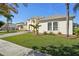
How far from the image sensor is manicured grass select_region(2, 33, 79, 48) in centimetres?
882

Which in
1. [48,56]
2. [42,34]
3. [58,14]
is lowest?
[48,56]

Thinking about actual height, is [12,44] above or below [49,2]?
below

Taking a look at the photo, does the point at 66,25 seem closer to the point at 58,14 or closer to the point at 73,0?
the point at 58,14

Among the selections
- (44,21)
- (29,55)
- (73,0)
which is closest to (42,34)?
(44,21)

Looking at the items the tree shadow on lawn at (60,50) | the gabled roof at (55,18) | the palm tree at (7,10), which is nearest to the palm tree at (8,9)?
the palm tree at (7,10)

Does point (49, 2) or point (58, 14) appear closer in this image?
point (49, 2)

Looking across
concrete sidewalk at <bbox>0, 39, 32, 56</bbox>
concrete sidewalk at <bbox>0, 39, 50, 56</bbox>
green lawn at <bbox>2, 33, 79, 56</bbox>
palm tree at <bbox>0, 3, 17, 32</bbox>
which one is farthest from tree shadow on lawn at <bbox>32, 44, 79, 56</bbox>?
palm tree at <bbox>0, 3, 17, 32</bbox>

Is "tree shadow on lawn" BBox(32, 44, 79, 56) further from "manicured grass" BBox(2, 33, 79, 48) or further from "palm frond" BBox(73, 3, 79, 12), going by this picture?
"palm frond" BBox(73, 3, 79, 12)

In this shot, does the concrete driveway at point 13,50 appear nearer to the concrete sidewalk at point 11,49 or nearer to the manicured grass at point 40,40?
the concrete sidewalk at point 11,49

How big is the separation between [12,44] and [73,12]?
2.46m

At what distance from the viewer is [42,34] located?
9102 mm

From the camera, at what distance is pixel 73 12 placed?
8883mm

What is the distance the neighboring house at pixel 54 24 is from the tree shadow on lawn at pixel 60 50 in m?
0.56

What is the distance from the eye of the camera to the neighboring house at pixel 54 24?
8961mm
